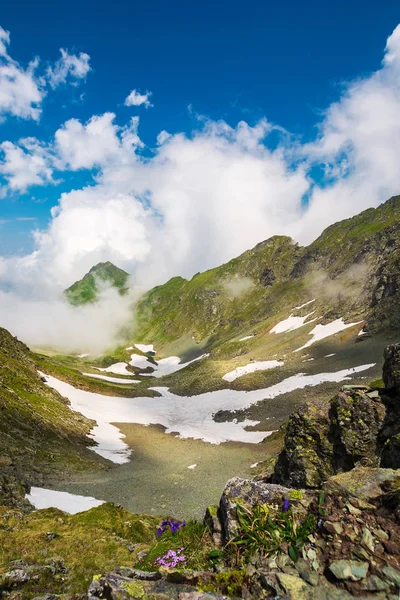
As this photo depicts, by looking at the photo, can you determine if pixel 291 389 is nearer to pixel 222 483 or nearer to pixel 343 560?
pixel 222 483

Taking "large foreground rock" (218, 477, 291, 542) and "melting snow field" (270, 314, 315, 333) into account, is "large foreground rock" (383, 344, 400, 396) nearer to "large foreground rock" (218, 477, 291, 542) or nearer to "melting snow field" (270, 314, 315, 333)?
"large foreground rock" (218, 477, 291, 542)

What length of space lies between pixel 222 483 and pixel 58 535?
2094 cm

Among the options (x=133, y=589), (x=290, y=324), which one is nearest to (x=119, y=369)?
(x=290, y=324)

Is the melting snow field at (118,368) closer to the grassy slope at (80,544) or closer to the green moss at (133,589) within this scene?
the grassy slope at (80,544)

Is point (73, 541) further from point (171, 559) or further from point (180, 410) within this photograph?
point (180, 410)

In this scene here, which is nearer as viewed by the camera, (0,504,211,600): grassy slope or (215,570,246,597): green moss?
(215,570,246,597): green moss

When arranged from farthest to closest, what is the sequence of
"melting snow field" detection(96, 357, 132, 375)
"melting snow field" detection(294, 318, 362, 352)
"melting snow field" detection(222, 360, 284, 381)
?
"melting snow field" detection(96, 357, 132, 375) → "melting snow field" detection(294, 318, 362, 352) → "melting snow field" detection(222, 360, 284, 381)

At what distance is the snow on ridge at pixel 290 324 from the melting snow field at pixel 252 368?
135ft

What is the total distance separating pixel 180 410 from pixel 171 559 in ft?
236

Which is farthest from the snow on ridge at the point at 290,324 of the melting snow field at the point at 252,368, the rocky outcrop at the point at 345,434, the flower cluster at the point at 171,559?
the flower cluster at the point at 171,559

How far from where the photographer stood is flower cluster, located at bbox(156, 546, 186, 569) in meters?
7.22

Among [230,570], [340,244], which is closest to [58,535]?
[230,570]

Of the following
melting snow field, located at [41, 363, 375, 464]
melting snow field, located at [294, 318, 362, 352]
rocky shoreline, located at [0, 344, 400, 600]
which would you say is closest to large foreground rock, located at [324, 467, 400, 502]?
rocky shoreline, located at [0, 344, 400, 600]

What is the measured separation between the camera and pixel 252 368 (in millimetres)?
89312
